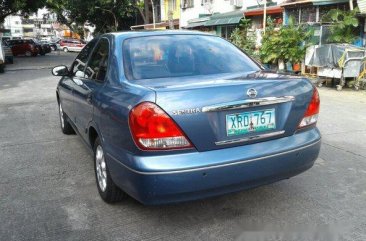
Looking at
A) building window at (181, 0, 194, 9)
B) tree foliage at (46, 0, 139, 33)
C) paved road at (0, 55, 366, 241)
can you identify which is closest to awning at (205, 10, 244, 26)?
building window at (181, 0, 194, 9)

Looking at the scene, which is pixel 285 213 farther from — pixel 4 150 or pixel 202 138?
pixel 4 150

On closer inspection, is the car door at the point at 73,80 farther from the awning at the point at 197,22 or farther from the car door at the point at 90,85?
the awning at the point at 197,22

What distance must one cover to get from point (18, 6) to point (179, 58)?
26.7m

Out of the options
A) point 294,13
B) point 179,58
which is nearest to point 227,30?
point 294,13

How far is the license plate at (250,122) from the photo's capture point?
2834 millimetres

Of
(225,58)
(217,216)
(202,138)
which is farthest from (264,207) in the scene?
(225,58)

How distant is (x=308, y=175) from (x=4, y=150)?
13.0ft

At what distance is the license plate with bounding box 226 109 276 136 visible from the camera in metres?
2.83

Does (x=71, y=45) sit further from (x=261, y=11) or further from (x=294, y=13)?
(x=294, y=13)

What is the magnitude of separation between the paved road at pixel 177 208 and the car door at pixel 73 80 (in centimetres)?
67

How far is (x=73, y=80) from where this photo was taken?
4648 millimetres

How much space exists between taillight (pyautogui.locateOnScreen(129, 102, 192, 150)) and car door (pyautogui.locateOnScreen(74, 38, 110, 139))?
2.99 ft

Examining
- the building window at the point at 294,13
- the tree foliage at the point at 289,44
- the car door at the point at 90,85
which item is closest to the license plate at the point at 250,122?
the car door at the point at 90,85

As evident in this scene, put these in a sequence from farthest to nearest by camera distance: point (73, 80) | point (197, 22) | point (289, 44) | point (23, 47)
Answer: point (23, 47)
point (197, 22)
point (289, 44)
point (73, 80)
